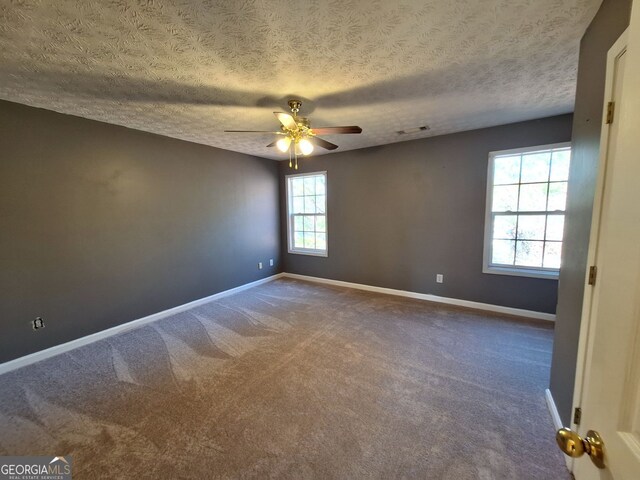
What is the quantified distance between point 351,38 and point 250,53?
0.67 m

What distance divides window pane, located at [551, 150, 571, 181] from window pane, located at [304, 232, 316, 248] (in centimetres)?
358

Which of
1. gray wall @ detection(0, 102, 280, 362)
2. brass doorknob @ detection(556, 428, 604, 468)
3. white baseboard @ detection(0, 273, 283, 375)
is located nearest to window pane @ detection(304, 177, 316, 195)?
gray wall @ detection(0, 102, 280, 362)

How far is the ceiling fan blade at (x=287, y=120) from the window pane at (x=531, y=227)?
302 cm

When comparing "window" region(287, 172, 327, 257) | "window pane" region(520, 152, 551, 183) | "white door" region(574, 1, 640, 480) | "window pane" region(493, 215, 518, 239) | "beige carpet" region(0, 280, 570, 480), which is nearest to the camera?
"white door" region(574, 1, 640, 480)

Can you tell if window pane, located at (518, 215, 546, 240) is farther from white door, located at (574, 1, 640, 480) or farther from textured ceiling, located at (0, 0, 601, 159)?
white door, located at (574, 1, 640, 480)

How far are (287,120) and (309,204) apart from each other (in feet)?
9.45

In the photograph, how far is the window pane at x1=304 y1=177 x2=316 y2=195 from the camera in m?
4.91

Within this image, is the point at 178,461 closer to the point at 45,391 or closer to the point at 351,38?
the point at 45,391

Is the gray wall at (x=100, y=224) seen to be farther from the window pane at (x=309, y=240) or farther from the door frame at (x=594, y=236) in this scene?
the door frame at (x=594, y=236)

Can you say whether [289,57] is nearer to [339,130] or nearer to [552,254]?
[339,130]

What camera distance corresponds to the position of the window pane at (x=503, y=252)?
3351mm

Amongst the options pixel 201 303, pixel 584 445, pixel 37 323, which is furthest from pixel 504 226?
pixel 37 323

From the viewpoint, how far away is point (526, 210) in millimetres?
3193

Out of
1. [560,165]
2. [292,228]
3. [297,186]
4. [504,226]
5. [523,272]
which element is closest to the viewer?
[560,165]
